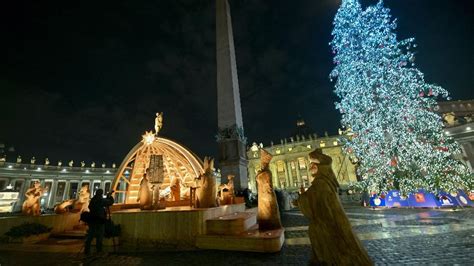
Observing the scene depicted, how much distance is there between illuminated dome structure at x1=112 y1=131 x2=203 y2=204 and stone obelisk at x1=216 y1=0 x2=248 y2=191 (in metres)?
2.38

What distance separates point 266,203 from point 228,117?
35.0ft

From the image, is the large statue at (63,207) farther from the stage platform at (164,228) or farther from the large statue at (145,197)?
the stage platform at (164,228)

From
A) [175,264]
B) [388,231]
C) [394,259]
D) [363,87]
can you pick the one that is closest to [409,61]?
[363,87]

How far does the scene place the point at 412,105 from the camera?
13.5 metres

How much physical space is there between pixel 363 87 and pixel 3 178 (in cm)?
6300

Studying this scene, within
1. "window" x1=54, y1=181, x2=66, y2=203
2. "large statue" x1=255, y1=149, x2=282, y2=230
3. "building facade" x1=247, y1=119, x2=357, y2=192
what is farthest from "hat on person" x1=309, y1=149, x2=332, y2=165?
"window" x1=54, y1=181, x2=66, y2=203

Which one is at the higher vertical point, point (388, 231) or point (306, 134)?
point (306, 134)

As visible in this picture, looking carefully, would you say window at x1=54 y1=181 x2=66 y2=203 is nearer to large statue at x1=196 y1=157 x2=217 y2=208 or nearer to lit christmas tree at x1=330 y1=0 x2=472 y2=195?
large statue at x1=196 y1=157 x2=217 y2=208

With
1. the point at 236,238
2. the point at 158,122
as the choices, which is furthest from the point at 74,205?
the point at 236,238

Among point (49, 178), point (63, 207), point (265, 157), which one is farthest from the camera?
point (49, 178)

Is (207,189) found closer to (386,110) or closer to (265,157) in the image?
(265,157)

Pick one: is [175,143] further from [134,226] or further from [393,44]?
[393,44]

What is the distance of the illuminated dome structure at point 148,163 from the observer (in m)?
14.3

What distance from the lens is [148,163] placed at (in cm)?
1711
